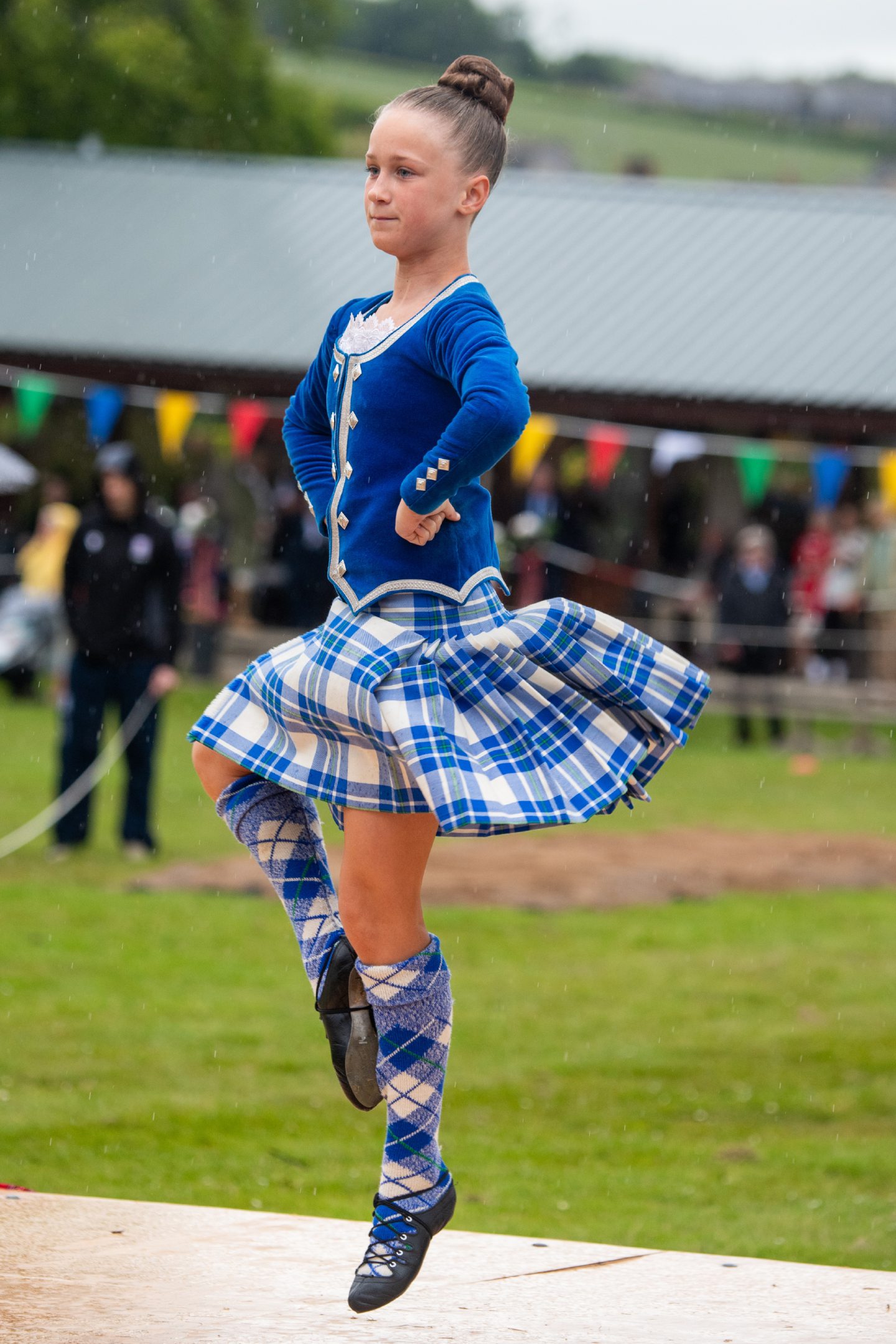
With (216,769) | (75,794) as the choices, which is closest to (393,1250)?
(216,769)

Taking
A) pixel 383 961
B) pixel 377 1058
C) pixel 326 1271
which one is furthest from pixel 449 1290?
pixel 383 961

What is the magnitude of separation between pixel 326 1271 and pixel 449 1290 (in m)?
0.23

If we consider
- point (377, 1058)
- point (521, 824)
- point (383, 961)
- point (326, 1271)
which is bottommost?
point (326, 1271)

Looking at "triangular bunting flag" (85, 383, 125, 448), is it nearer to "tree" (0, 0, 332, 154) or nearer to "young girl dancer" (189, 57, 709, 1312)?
"young girl dancer" (189, 57, 709, 1312)

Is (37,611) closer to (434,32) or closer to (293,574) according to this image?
(293,574)

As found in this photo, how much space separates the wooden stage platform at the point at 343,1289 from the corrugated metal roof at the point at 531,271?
1637 cm

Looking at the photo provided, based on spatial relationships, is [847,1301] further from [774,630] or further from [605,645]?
[774,630]

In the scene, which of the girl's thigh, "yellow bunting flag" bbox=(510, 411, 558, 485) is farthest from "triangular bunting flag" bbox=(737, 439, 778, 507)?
the girl's thigh

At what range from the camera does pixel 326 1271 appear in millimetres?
3086

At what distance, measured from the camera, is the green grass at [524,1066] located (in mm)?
4961

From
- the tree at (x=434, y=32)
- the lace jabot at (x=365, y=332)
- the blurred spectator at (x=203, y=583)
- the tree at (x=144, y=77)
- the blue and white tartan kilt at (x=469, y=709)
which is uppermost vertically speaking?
the tree at (x=434, y=32)

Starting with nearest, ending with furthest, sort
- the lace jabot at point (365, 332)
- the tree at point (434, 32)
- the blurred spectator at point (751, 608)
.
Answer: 1. the lace jabot at point (365, 332)
2. the blurred spectator at point (751, 608)
3. the tree at point (434, 32)

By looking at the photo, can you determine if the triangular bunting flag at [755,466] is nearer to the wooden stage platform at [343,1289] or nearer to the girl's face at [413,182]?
the wooden stage platform at [343,1289]

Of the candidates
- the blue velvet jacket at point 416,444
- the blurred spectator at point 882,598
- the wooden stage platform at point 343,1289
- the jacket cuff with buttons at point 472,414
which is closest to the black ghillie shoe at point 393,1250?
the wooden stage platform at point 343,1289
